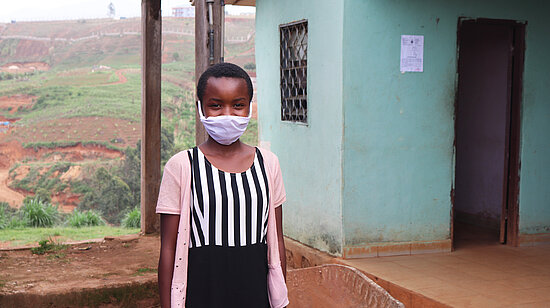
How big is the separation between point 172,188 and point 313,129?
4134 mm

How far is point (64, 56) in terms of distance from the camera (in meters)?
44.9

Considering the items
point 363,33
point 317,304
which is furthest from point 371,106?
point 317,304

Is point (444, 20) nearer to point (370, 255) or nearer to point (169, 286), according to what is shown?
point (370, 255)

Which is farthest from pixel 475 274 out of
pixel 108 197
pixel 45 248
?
pixel 108 197

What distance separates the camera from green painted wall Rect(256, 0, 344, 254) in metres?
5.83

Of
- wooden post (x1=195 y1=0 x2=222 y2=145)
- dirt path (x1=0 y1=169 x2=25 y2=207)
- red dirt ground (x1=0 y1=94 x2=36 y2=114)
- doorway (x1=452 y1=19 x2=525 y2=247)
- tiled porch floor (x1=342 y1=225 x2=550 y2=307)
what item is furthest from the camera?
red dirt ground (x1=0 y1=94 x2=36 y2=114)

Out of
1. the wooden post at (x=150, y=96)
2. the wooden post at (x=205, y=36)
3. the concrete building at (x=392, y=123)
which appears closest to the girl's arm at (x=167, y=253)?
the wooden post at (x=205, y=36)

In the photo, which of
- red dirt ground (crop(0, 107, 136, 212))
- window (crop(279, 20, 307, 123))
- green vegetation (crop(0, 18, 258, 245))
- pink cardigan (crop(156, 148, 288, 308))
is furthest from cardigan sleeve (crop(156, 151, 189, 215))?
red dirt ground (crop(0, 107, 136, 212))

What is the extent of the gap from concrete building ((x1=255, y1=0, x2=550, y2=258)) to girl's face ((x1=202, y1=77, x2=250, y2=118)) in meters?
3.45

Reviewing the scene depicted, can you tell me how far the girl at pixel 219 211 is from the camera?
2232 mm

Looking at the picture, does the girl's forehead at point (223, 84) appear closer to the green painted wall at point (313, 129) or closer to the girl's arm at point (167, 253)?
the girl's arm at point (167, 253)

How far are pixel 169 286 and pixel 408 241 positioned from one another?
4092 millimetres

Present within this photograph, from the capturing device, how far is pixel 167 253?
2246mm

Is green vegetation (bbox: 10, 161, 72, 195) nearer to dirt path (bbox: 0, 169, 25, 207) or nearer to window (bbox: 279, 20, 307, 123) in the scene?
dirt path (bbox: 0, 169, 25, 207)
